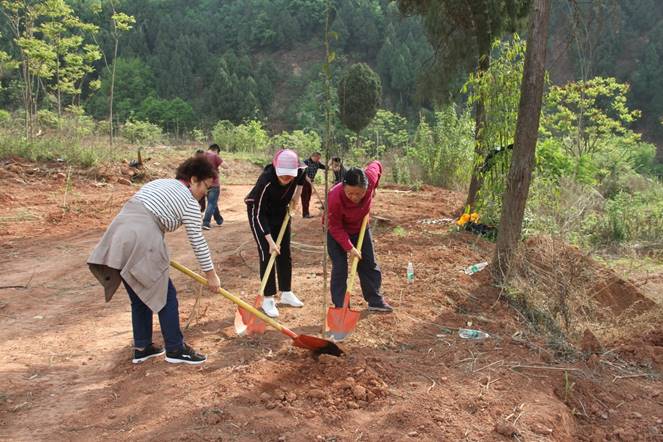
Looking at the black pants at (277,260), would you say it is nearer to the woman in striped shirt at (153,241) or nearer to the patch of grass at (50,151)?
the woman in striped shirt at (153,241)

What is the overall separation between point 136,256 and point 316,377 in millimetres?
1381

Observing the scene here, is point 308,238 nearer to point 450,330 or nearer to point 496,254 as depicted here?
point 496,254

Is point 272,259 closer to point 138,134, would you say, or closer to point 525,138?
point 525,138

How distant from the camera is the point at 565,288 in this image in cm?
480

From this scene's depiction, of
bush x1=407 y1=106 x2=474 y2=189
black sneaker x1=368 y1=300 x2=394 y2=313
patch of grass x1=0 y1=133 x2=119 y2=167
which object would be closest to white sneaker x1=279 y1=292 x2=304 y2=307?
black sneaker x1=368 y1=300 x2=394 y2=313

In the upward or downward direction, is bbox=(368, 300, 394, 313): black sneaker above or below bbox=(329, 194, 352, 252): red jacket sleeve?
below

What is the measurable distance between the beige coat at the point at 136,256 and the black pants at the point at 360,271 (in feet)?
5.19

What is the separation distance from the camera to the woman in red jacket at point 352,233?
4.07 meters

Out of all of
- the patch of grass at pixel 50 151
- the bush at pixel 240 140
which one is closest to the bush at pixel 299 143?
the bush at pixel 240 140

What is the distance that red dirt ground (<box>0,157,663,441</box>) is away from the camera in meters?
2.96

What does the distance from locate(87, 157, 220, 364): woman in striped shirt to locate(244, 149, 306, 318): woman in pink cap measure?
0.82 metres

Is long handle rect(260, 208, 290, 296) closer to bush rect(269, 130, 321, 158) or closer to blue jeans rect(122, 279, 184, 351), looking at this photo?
blue jeans rect(122, 279, 184, 351)

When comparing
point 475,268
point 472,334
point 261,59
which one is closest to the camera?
point 472,334

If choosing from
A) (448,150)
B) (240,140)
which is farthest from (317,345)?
(240,140)
